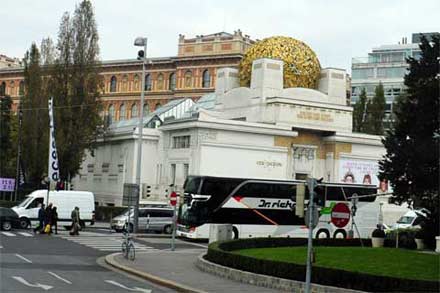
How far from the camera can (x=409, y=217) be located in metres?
52.5

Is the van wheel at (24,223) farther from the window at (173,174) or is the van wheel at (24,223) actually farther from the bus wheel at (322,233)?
the window at (173,174)

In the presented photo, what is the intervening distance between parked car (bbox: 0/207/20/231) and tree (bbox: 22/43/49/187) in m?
22.0

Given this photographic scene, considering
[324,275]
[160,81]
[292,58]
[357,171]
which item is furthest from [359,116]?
[324,275]

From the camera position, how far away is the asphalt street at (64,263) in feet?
62.0

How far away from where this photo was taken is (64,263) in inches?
993

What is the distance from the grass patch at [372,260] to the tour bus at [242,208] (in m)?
11.2

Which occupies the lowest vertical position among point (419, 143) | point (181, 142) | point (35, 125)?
point (419, 143)

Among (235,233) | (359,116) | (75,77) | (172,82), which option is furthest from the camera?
(172,82)

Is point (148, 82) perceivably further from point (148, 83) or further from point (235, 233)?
point (235, 233)

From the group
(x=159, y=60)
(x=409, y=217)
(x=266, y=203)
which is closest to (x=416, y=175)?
(x=266, y=203)

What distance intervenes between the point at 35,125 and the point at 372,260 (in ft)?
151

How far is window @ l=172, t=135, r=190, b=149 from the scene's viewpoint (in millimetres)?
58844

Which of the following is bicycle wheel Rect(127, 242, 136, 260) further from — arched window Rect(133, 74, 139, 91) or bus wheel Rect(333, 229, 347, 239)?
arched window Rect(133, 74, 139, 91)

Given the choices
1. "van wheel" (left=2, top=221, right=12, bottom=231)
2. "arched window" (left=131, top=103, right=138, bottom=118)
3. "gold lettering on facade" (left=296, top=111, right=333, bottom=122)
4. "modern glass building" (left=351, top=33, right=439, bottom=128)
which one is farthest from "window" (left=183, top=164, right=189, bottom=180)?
"arched window" (left=131, top=103, right=138, bottom=118)
